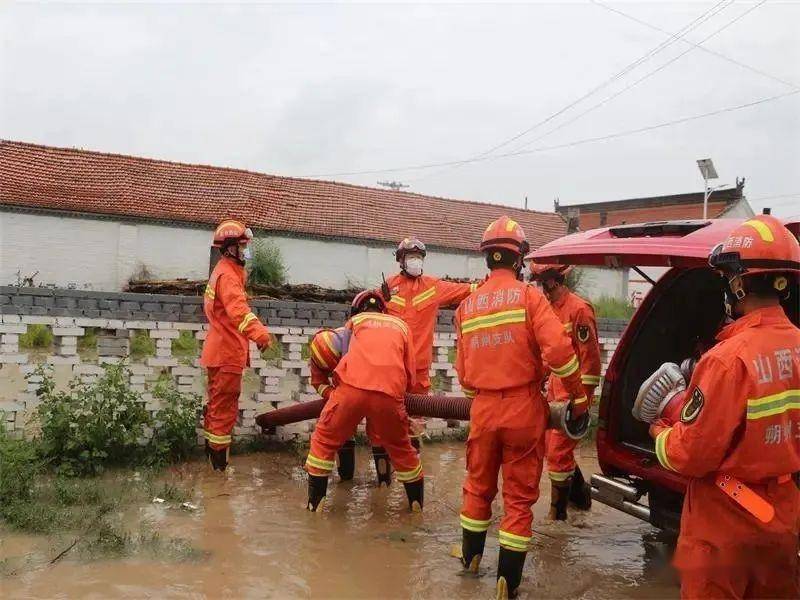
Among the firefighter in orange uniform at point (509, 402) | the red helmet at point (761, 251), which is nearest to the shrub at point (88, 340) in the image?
the firefighter in orange uniform at point (509, 402)

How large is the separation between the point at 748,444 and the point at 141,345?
495cm

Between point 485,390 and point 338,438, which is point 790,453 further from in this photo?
point 338,438

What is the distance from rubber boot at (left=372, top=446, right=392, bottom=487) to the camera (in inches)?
222

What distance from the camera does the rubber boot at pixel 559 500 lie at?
4911 millimetres

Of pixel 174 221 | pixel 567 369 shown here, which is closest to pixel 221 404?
pixel 567 369

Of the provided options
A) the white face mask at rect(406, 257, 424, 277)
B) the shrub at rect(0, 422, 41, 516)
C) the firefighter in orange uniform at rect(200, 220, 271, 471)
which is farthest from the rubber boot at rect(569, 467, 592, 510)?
the shrub at rect(0, 422, 41, 516)

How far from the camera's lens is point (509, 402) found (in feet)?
12.3

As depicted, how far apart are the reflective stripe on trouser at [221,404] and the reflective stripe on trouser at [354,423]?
1219mm

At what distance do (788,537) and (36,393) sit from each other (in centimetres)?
516

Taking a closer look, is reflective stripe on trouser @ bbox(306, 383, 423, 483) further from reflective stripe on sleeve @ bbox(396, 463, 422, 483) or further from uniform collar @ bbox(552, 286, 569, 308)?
uniform collar @ bbox(552, 286, 569, 308)

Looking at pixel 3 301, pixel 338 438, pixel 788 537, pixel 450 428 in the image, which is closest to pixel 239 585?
pixel 338 438

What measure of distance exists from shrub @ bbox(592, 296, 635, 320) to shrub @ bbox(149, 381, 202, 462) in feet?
55.2

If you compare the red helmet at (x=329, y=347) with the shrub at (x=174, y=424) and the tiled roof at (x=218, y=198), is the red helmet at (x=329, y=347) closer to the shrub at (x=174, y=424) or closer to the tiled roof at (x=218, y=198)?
the shrub at (x=174, y=424)

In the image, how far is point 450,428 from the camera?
24.5 feet
